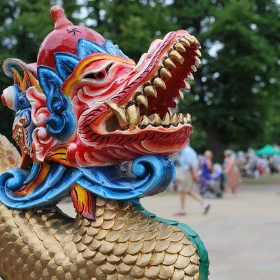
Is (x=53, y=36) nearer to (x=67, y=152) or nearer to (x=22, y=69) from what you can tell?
(x=22, y=69)

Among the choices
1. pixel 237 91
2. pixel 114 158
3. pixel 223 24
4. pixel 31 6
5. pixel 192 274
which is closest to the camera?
pixel 192 274

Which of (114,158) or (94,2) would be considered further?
(94,2)

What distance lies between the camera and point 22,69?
249 cm

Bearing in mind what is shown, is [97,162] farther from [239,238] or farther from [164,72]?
[239,238]

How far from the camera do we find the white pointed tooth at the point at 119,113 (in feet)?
6.93

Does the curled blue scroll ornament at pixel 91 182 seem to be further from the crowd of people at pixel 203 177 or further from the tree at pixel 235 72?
the tree at pixel 235 72

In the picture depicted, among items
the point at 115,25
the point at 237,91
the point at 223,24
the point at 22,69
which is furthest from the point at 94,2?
the point at 22,69

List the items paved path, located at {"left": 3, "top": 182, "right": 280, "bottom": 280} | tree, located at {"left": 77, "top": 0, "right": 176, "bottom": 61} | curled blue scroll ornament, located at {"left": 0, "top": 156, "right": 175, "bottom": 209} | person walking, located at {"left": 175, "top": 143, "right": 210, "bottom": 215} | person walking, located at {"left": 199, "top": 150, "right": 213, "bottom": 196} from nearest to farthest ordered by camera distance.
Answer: curled blue scroll ornament, located at {"left": 0, "top": 156, "right": 175, "bottom": 209} → paved path, located at {"left": 3, "top": 182, "right": 280, "bottom": 280} → person walking, located at {"left": 175, "top": 143, "right": 210, "bottom": 215} → person walking, located at {"left": 199, "top": 150, "right": 213, "bottom": 196} → tree, located at {"left": 77, "top": 0, "right": 176, "bottom": 61}

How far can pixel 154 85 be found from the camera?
209 centimetres

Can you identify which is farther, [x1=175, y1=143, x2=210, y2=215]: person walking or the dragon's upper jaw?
[x1=175, y1=143, x2=210, y2=215]: person walking

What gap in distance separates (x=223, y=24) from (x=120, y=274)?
2038 cm

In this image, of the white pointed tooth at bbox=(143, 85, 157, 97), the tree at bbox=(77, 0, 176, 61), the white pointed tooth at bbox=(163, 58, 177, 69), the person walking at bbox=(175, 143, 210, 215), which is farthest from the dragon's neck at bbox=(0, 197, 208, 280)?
the tree at bbox=(77, 0, 176, 61)

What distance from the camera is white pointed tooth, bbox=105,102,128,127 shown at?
211 centimetres

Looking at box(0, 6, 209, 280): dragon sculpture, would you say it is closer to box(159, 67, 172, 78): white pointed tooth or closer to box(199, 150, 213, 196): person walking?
box(159, 67, 172, 78): white pointed tooth
